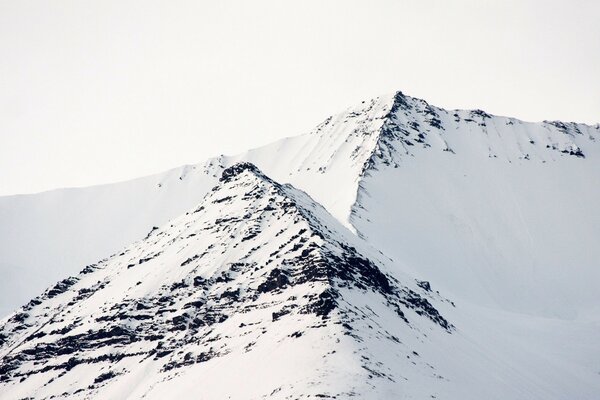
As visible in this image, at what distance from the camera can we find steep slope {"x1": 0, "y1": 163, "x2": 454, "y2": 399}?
64688 millimetres

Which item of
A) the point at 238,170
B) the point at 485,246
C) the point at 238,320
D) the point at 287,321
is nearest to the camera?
the point at 287,321

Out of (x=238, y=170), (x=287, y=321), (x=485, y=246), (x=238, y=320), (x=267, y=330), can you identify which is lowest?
(x=267, y=330)

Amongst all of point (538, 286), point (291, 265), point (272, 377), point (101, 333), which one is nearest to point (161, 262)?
point (101, 333)

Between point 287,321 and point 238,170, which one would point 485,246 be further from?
point 287,321

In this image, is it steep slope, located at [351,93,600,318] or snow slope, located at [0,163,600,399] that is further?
steep slope, located at [351,93,600,318]

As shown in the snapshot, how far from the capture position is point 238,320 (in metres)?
82.8

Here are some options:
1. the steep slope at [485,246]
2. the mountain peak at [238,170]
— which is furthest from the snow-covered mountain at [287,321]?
the steep slope at [485,246]

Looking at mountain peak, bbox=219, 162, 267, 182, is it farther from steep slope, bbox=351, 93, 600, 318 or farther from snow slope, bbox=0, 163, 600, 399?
steep slope, bbox=351, 93, 600, 318

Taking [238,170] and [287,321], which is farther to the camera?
[238,170]

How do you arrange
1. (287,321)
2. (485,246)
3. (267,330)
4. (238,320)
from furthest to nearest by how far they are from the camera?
(485,246)
(238,320)
(267,330)
(287,321)

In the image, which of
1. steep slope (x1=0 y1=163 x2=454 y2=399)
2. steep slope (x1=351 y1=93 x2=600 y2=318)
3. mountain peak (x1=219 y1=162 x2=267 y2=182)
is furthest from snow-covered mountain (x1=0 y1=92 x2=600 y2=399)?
steep slope (x1=351 y1=93 x2=600 y2=318)

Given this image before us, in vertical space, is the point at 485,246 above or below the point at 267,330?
above

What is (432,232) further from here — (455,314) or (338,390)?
(338,390)

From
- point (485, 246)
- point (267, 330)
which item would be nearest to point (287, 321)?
point (267, 330)
